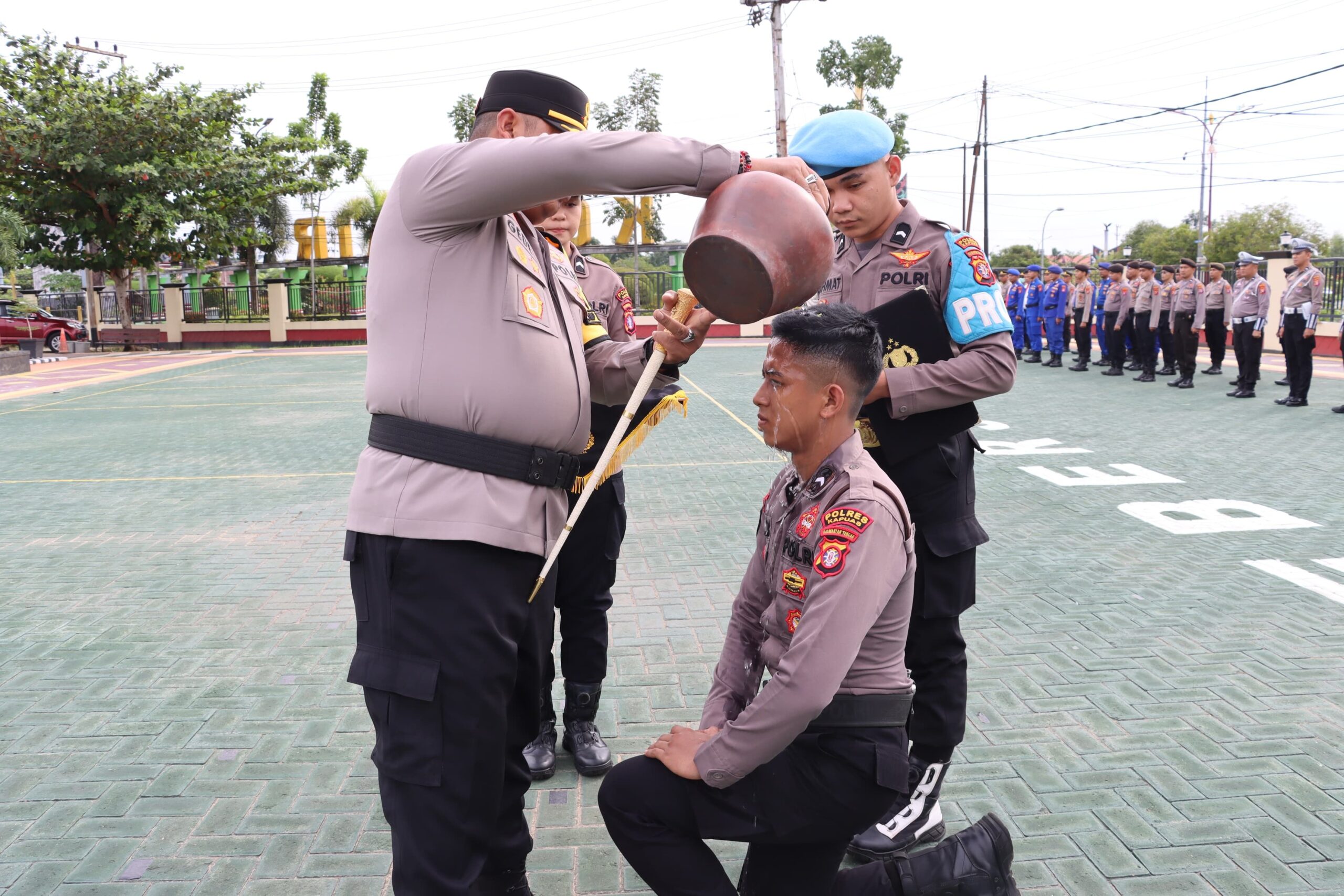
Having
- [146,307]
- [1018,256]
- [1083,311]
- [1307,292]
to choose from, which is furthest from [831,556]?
[1018,256]

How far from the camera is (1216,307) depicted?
629 inches

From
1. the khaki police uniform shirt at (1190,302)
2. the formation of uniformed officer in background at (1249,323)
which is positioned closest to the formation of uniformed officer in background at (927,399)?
the formation of uniformed officer in background at (1249,323)

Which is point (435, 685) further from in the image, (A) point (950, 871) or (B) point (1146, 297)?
(B) point (1146, 297)

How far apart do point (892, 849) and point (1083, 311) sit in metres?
19.4

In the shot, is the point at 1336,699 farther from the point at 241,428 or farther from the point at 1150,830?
the point at 241,428

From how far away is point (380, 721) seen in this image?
6.43 ft

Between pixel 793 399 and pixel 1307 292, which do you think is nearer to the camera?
pixel 793 399

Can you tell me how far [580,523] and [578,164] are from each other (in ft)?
6.33

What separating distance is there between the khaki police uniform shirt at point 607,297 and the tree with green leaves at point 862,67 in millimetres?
32027

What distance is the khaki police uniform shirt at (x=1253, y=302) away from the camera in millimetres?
13867

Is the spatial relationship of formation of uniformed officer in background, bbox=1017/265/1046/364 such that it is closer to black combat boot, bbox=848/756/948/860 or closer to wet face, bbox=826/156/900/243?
wet face, bbox=826/156/900/243

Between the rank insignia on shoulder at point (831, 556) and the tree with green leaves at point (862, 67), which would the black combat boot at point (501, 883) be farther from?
the tree with green leaves at point (862, 67)

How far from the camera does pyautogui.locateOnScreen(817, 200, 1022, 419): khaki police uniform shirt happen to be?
2.71 m

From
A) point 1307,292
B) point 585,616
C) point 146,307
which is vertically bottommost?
point 585,616
